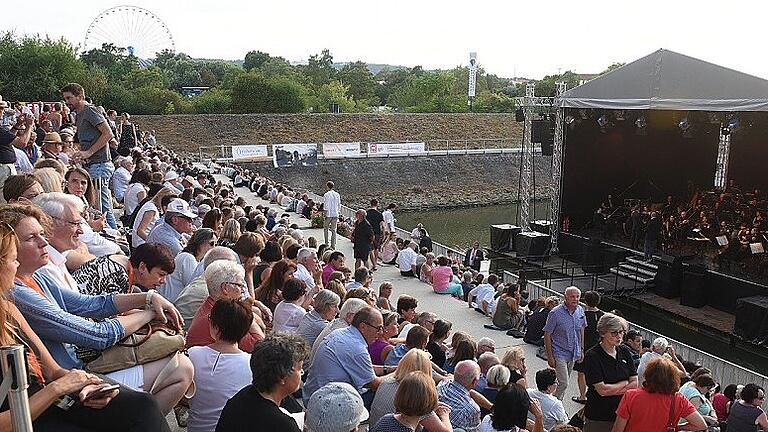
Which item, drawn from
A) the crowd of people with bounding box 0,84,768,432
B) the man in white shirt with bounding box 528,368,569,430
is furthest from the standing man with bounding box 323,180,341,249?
the man in white shirt with bounding box 528,368,569,430

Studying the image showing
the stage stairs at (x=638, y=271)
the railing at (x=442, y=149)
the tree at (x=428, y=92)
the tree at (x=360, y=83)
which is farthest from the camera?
the tree at (x=360, y=83)

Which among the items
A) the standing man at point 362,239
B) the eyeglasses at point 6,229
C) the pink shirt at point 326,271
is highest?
the eyeglasses at point 6,229

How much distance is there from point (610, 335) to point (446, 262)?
23.0 feet

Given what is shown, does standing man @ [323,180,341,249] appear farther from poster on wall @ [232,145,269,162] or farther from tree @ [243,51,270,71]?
tree @ [243,51,270,71]

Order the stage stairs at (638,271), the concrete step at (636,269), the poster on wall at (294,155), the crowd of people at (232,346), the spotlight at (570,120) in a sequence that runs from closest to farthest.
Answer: the crowd of people at (232,346)
the stage stairs at (638,271)
the concrete step at (636,269)
the spotlight at (570,120)
the poster on wall at (294,155)

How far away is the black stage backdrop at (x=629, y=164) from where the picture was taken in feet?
61.3

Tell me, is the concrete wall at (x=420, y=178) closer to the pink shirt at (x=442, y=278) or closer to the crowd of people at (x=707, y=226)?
the crowd of people at (x=707, y=226)

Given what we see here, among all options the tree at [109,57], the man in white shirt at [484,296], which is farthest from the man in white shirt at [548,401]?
the tree at [109,57]

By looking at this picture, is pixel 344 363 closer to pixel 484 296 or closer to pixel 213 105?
pixel 484 296

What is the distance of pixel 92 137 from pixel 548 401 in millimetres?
5536

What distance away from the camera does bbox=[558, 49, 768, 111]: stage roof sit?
12508mm

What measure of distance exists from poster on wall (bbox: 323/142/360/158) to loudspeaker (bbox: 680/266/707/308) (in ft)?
81.6

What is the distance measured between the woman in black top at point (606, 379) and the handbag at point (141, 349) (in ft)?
9.59

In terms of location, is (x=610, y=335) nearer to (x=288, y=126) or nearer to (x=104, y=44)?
(x=288, y=126)
